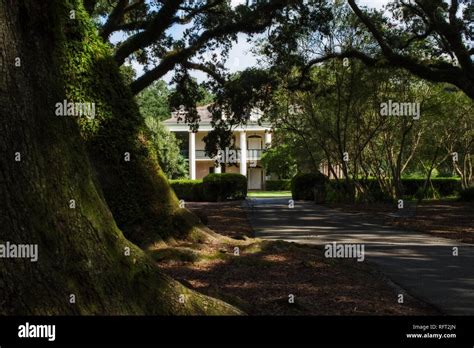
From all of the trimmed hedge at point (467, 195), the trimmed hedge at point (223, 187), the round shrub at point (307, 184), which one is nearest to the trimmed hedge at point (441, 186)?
the round shrub at point (307, 184)

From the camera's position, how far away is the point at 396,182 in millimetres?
26641

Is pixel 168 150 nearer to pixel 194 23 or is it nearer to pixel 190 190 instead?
pixel 190 190

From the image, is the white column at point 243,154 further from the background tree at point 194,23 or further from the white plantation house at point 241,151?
the background tree at point 194,23

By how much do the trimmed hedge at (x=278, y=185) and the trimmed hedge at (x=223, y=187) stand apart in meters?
18.7

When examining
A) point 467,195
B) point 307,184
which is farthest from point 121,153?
point 307,184

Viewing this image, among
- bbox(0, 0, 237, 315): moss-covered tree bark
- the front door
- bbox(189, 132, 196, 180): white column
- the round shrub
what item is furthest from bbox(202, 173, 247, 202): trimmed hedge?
bbox(0, 0, 237, 315): moss-covered tree bark

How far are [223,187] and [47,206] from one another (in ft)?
96.1

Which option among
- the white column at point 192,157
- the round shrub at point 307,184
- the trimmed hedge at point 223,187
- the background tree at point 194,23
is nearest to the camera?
the background tree at point 194,23

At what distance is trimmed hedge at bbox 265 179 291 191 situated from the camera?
52.0m

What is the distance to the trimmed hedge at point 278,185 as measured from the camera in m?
52.0

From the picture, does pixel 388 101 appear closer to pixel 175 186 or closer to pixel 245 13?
pixel 245 13

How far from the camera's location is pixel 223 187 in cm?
3281

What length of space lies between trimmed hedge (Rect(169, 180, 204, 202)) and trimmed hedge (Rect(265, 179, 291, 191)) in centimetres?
1705

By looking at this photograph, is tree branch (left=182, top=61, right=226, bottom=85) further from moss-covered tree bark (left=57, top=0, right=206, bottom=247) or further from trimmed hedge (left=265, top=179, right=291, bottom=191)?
trimmed hedge (left=265, top=179, right=291, bottom=191)
